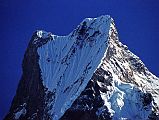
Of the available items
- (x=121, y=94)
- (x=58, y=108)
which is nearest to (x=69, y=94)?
(x=58, y=108)

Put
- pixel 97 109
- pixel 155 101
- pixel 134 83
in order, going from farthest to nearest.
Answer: pixel 134 83
pixel 155 101
pixel 97 109

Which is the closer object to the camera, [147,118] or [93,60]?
[147,118]

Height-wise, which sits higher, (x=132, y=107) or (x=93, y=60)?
(x=93, y=60)

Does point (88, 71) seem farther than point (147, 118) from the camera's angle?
Yes

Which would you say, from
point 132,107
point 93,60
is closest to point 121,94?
point 132,107

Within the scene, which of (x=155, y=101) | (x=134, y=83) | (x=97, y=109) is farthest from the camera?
(x=134, y=83)

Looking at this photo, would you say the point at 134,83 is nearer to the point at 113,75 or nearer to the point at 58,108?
the point at 113,75

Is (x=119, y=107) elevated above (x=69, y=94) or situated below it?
below

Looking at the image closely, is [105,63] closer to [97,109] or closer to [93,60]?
[93,60]

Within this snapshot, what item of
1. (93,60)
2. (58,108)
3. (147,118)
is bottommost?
(147,118)
